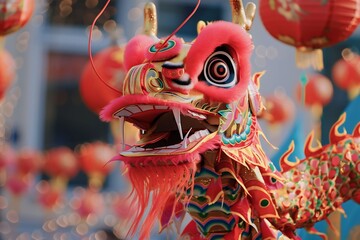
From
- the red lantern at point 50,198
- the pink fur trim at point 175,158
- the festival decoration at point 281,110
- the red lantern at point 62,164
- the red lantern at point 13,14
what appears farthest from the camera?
the red lantern at point 50,198

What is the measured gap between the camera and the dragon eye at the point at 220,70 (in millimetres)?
2525

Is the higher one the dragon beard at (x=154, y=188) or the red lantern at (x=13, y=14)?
the red lantern at (x=13, y=14)

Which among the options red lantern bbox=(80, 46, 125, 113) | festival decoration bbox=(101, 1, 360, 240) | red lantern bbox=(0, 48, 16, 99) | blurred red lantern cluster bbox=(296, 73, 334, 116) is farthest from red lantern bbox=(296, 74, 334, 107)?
festival decoration bbox=(101, 1, 360, 240)

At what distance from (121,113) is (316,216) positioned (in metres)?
0.68

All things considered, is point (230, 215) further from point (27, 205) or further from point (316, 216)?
point (27, 205)

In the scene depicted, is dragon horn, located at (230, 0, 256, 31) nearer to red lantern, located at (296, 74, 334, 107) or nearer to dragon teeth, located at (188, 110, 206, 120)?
dragon teeth, located at (188, 110, 206, 120)

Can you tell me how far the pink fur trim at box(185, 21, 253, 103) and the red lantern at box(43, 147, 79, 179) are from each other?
502cm

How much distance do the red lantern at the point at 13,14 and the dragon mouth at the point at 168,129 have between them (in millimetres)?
922

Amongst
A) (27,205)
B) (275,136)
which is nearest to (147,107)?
(275,136)

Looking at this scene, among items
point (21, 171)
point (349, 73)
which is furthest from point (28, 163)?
point (349, 73)

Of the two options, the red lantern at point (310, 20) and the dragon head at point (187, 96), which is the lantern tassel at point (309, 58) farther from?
the dragon head at point (187, 96)

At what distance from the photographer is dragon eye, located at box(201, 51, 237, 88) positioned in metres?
2.53

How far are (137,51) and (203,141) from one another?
1.10ft

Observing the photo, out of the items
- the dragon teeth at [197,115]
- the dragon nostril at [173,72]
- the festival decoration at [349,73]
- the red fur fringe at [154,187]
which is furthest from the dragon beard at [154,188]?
the festival decoration at [349,73]
